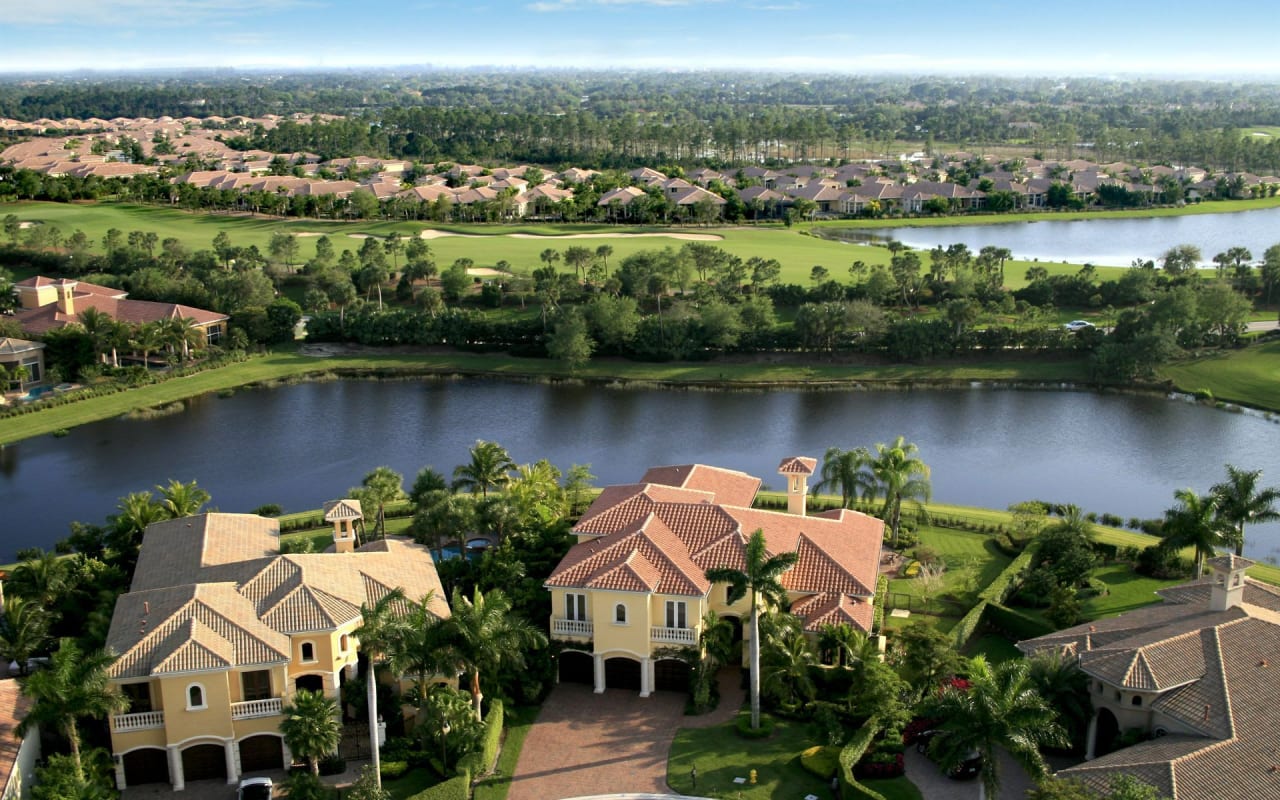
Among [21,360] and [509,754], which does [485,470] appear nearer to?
[509,754]

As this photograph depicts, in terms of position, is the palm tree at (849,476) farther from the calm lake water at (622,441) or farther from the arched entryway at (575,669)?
the arched entryway at (575,669)

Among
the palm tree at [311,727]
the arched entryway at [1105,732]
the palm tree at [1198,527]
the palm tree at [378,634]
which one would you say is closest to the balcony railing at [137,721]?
the palm tree at [311,727]

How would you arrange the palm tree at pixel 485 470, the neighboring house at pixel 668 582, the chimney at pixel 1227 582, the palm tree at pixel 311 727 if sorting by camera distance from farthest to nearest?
1. the palm tree at pixel 485 470
2. the neighboring house at pixel 668 582
3. the chimney at pixel 1227 582
4. the palm tree at pixel 311 727

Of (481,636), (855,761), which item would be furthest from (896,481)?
(481,636)

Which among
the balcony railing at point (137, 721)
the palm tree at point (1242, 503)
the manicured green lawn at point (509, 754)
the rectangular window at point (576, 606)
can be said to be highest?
the palm tree at point (1242, 503)

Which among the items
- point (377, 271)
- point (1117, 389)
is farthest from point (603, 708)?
point (377, 271)
